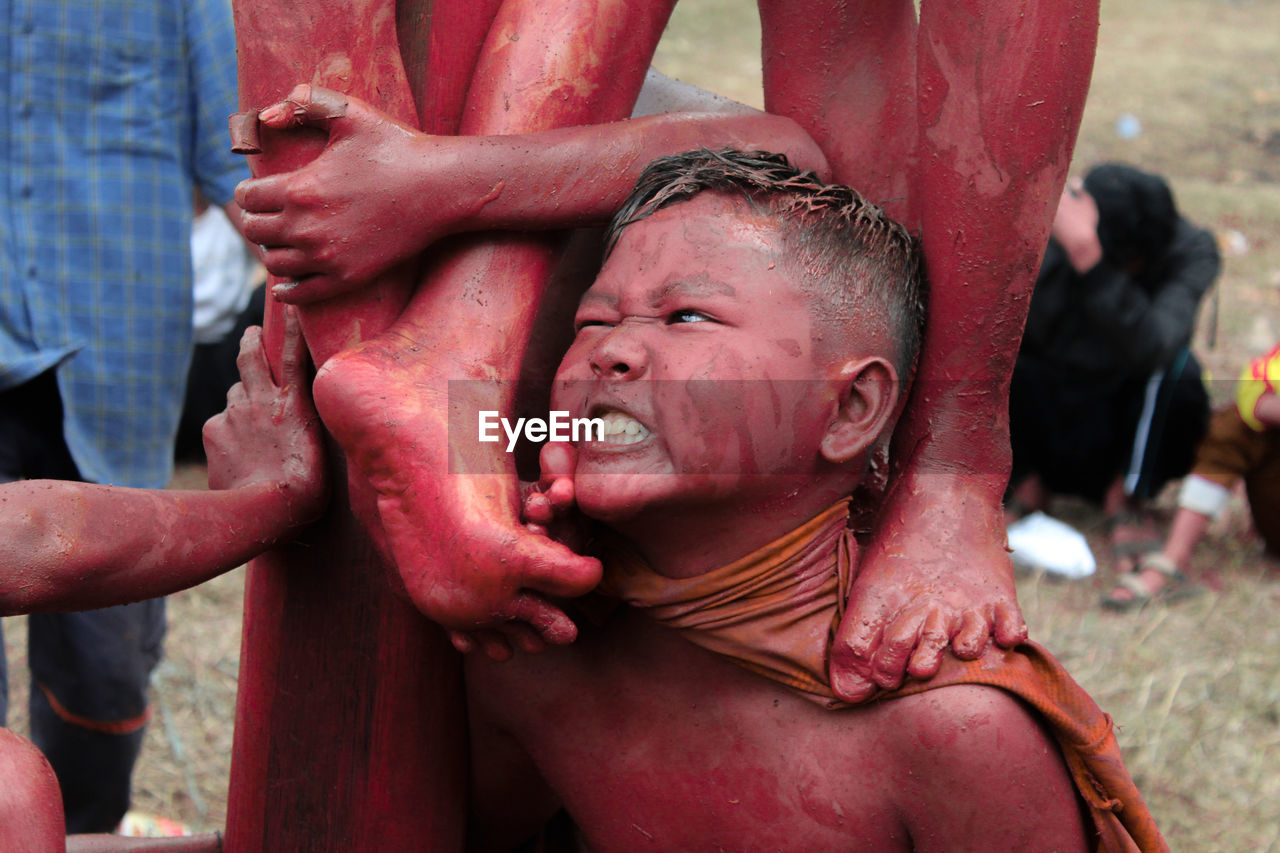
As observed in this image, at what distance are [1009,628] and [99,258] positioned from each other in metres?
1.71

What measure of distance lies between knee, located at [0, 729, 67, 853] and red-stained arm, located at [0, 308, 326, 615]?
0.16m

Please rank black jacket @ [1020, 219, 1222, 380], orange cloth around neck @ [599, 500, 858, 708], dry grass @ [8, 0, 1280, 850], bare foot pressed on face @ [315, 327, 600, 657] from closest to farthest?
1. bare foot pressed on face @ [315, 327, 600, 657]
2. orange cloth around neck @ [599, 500, 858, 708]
3. dry grass @ [8, 0, 1280, 850]
4. black jacket @ [1020, 219, 1222, 380]

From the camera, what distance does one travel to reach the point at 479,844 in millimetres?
1604

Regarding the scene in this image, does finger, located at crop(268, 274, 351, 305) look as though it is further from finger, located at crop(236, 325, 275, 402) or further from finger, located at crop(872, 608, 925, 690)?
finger, located at crop(872, 608, 925, 690)

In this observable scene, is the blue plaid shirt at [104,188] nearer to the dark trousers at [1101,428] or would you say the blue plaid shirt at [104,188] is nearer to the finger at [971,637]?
the finger at [971,637]

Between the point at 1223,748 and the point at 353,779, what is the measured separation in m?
2.19

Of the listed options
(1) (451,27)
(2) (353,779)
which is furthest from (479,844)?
(1) (451,27)

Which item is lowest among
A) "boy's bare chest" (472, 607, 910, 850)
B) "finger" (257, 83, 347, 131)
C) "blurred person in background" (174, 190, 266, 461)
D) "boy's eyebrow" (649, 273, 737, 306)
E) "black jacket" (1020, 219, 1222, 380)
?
"black jacket" (1020, 219, 1222, 380)

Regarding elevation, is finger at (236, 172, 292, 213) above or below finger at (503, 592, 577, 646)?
above

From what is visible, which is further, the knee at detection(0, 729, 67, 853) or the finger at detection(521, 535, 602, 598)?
the finger at detection(521, 535, 602, 598)

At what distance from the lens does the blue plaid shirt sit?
2170mm

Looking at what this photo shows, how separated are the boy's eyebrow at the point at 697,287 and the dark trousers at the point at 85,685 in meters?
1.47

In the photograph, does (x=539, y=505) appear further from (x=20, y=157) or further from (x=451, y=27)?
(x=20, y=157)
